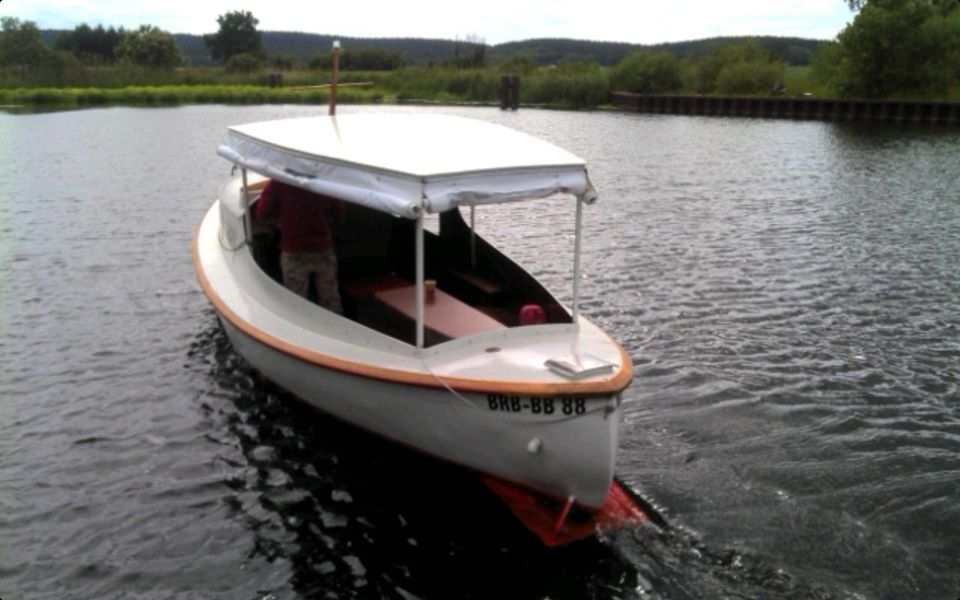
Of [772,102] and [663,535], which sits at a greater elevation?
[772,102]

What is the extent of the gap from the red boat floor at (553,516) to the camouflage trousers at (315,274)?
3.10 m

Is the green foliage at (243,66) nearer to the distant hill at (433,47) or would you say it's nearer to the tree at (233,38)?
the tree at (233,38)

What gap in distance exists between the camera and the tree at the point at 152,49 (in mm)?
101688

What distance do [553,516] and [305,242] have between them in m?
4.04

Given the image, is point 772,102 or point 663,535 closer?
point 663,535

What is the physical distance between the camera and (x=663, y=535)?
7418mm

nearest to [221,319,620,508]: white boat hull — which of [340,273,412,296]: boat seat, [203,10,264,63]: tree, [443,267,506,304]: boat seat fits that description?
[340,273,412,296]: boat seat

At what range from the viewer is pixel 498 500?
25.9 feet

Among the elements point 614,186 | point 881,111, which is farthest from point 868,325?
point 881,111

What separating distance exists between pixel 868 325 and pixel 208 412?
9.32 metres

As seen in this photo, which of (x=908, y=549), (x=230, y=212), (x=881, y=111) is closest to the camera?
(x=908, y=549)

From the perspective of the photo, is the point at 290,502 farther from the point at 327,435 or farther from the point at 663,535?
the point at 663,535

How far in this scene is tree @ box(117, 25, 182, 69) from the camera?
101688 millimetres

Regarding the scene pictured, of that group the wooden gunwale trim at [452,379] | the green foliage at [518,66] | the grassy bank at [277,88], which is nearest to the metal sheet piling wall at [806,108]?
the grassy bank at [277,88]
